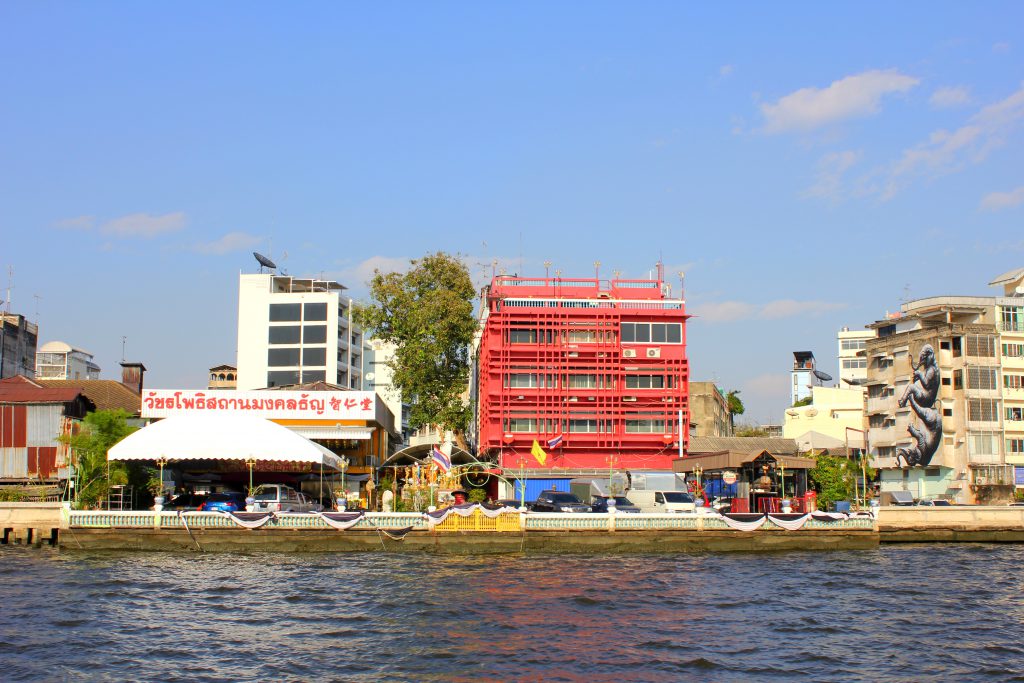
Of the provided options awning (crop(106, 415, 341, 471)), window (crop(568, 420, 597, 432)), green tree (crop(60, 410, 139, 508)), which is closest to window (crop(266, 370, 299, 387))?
window (crop(568, 420, 597, 432))

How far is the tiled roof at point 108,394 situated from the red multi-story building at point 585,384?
925 inches

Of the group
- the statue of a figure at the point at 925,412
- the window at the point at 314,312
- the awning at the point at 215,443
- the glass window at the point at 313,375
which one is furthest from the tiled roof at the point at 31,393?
the statue of a figure at the point at 925,412

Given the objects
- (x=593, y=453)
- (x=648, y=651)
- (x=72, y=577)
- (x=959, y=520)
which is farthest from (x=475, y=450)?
(x=648, y=651)

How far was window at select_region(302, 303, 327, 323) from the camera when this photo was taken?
92625 millimetres

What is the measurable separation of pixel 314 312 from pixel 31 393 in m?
42.4

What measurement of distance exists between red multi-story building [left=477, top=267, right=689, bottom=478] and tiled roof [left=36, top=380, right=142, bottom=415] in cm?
2349

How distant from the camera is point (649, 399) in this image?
5528cm

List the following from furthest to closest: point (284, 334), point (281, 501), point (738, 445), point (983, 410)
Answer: point (284, 334)
point (738, 445)
point (983, 410)
point (281, 501)

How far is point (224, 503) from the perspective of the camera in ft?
122

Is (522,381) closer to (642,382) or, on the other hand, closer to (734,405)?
(642,382)

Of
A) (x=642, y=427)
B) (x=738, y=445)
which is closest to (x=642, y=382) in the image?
(x=642, y=427)

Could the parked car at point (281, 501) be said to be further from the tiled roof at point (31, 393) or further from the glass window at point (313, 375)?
the glass window at point (313, 375)

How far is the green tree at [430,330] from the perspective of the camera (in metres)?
59.5

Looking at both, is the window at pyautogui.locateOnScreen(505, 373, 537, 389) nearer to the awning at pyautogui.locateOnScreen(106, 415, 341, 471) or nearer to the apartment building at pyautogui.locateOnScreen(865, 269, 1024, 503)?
the awning at pyautogui.locateOnScreen(106, 415, 341, 471)
